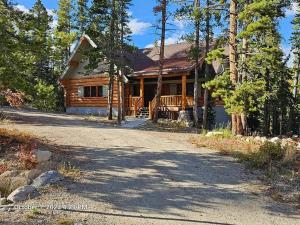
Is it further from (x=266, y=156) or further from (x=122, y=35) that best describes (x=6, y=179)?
(x=122, y=35)

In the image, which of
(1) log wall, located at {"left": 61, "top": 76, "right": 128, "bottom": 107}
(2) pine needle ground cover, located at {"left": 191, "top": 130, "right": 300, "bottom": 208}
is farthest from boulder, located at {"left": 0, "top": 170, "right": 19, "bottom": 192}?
(1) log wall, located at {"left": 61, "top": 76, "right": 128, "bottom": 107}

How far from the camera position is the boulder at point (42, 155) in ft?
37.8

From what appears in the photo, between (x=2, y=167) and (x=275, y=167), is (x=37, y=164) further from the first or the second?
(x=275, y=167)

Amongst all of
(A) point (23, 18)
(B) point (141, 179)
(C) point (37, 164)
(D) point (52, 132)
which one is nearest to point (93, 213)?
(B) point (141, 179)

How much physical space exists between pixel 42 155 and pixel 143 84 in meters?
22.1

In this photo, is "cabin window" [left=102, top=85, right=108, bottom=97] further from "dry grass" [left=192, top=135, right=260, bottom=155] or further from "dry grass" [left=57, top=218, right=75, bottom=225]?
"dry grass" [left=57, top=218, right=75, bottom=225]

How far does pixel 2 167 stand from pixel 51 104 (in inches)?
Result: 1230

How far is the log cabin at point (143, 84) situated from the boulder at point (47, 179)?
772 inches

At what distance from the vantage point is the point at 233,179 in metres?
11.5

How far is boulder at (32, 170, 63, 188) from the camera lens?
9.55 metres

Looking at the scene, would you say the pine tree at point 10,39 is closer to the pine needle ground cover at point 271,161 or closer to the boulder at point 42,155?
the boulder at point 42,155

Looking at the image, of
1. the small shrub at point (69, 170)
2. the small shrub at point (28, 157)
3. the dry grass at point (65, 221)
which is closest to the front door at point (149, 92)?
the small shrub at point (28, 157)

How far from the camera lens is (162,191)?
9938 mm

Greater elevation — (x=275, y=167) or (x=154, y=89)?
(x=154, y=89)
